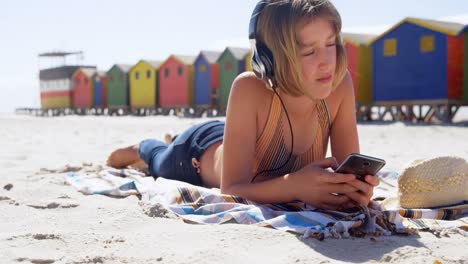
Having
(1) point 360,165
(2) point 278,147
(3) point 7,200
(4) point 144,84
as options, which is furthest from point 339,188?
(4) point 144,84

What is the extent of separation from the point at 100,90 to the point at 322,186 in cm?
2649

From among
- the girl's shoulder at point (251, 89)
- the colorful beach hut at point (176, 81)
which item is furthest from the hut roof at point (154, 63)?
the girl's shoulder at point (251, 89)

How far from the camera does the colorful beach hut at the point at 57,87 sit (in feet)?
A: 100

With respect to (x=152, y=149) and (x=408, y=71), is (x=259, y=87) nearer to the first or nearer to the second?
(x=152, y=149)

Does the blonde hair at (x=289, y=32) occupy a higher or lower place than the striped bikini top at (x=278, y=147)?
higher

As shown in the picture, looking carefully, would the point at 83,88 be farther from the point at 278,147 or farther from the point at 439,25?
the point at 278,147

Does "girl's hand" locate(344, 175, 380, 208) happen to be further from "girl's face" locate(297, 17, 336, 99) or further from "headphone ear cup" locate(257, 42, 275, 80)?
"headphone ear cup" locate(257, 42, 275, 80)

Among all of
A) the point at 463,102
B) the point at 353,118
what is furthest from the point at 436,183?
the point at 463,102

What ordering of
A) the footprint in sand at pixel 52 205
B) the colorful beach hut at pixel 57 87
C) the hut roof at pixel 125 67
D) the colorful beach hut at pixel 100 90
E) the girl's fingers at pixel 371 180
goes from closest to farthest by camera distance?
1. the girl's fingers at pixel 371 180
2. the footprint in sand at pixel 52 205
3. the hut roof at pixel 125 67
4. the colorful beach hut at pixel 100 90
5. the colorful beach hut at pixel 57 87

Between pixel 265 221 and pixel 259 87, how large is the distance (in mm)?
629

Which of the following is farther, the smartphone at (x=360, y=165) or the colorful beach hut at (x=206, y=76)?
the colorful beach hut at (x=206, y=76)

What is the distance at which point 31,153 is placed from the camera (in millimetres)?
5570

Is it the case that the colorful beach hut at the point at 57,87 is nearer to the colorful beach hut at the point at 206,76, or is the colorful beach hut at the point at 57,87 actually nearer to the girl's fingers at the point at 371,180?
the colorful beach hut at the point at 206,76

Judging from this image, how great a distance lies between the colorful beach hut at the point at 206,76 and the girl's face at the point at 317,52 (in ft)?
Result: 58.9
